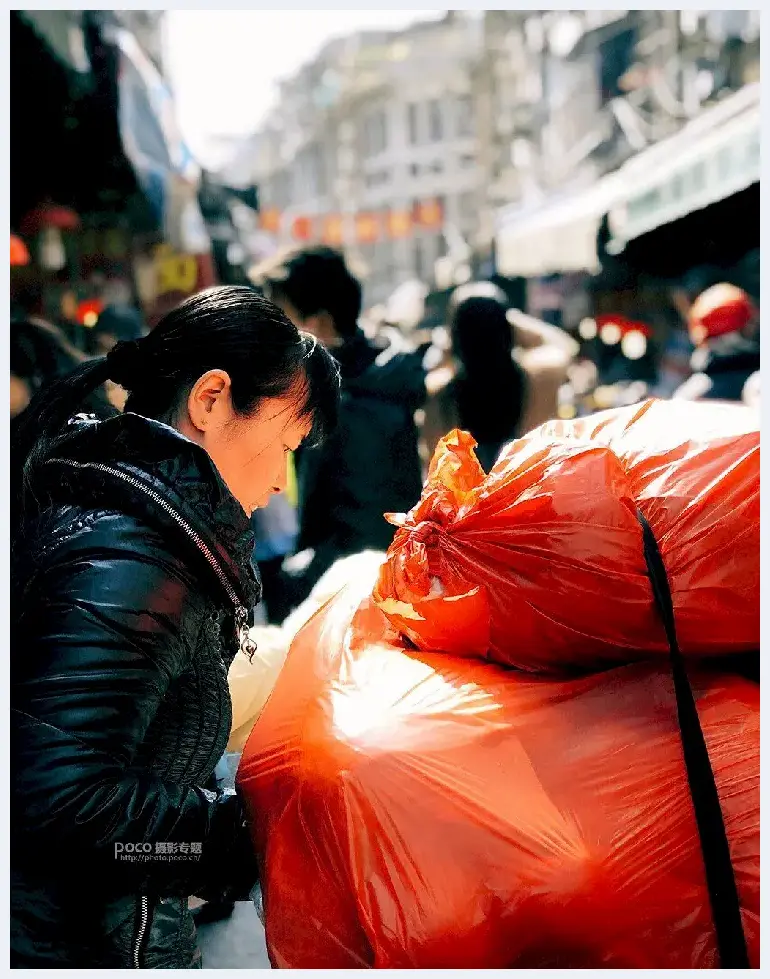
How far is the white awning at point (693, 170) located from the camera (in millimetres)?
6352

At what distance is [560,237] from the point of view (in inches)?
453

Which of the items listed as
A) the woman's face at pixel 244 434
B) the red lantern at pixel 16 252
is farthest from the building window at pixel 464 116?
the woman's face at pixel 244 434

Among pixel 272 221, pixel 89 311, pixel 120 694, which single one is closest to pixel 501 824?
pixel 120 694

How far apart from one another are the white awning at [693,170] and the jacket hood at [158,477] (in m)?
4.85

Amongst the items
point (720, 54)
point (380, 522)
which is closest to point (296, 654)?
point (380, 522)

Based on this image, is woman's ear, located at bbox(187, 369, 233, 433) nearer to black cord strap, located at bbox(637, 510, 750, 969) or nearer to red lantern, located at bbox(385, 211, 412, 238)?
black cord strap, located at bbox(637, 510, 750, 969)

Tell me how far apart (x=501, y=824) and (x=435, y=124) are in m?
38.8

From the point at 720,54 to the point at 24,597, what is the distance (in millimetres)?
9508

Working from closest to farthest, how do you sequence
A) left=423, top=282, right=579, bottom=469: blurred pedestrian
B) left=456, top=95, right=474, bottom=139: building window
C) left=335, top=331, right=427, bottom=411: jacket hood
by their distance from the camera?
left=335, top=331, right=427, bottom=411: jacket hood → left=423, top=282, right=579, bottom=469: blurred pedestrian → left=456, top=95, right=474, bottom=139: building window

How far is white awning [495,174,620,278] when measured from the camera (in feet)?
35.6

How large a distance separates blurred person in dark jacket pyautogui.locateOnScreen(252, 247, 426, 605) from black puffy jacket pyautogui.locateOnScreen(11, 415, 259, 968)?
1458 mm

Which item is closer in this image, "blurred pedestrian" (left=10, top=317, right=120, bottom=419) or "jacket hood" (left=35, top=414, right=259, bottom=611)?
"jacket hood" (left=35, top=414, right=259, bottom=611)

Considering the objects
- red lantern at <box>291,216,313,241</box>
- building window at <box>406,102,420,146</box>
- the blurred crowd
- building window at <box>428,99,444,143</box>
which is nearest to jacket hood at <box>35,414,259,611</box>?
the blurred crowd

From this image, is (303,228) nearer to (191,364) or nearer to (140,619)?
(191,364)
